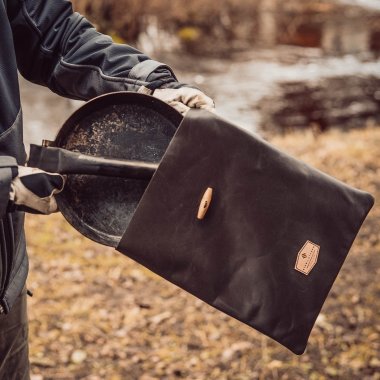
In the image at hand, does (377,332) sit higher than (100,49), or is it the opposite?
(100,49)

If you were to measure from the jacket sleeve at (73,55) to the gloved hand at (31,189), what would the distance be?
0.55 m

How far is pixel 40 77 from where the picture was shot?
91.5 inches

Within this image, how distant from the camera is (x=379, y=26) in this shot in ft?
67.6

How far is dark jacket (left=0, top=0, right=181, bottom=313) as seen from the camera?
2018 millimetres

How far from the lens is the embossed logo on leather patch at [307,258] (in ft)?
5.98

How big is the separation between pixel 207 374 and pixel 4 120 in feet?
7.57

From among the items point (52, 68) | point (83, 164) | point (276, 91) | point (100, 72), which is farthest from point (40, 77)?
point (276, 91)

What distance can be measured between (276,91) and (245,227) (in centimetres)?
1232

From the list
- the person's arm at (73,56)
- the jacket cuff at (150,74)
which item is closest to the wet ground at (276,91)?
the person's arm at (73,56)

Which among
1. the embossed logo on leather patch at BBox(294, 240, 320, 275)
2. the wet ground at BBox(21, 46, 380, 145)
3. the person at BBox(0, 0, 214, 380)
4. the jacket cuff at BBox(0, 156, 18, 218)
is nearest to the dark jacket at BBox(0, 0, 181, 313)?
the person at BBox(0, 0, 214, 380)

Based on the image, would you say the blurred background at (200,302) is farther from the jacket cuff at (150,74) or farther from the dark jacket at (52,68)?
the jacket cuff at (150,74)

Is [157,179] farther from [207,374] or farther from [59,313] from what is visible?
[59,313]

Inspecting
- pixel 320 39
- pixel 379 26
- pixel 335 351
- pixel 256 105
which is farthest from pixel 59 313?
pixel 379 26

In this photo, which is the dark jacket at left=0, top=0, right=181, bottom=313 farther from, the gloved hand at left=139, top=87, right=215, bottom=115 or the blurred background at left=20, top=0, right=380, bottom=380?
the blurred background at left=20, top=0, right=380, bottom=380
